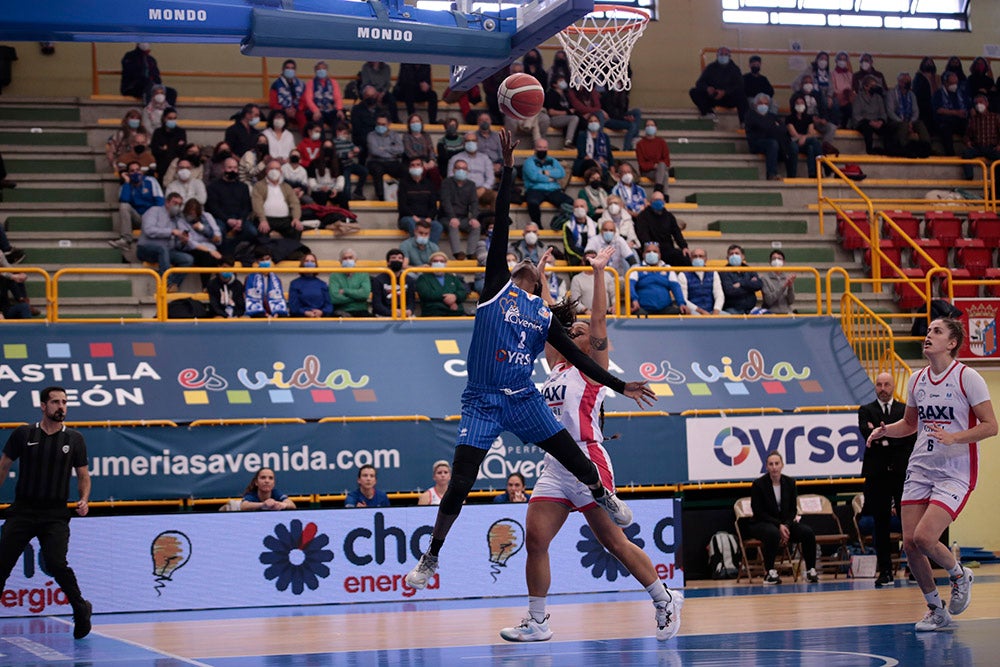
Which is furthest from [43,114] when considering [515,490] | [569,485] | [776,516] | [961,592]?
[961,592]

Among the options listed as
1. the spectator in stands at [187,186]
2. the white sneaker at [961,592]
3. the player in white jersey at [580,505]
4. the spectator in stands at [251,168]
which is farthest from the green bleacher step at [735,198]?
the player in white jersey at [580,505]

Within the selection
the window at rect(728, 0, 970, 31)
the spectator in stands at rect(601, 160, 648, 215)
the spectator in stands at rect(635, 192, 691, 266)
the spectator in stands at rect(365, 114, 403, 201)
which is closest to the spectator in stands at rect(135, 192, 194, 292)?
the spectator in stands at rect(365, 114, 403, 201)

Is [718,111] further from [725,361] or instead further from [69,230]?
[69,230]

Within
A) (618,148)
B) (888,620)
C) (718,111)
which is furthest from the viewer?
(718,111)

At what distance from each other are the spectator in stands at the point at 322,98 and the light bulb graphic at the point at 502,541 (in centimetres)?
1081

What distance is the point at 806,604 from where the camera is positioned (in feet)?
43.3

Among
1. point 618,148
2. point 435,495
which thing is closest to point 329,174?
point 618,148

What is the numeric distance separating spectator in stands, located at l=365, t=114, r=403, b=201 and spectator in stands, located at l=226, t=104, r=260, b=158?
2032mm

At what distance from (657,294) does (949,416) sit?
10.4 metres

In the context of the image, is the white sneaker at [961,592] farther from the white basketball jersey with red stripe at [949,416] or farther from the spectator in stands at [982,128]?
the spectator in stands at [982,128]

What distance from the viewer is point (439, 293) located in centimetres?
2002

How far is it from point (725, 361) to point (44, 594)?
10.0m

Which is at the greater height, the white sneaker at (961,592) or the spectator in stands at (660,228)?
the spectator in stands at (660,228)

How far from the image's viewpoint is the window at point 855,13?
3097cm
